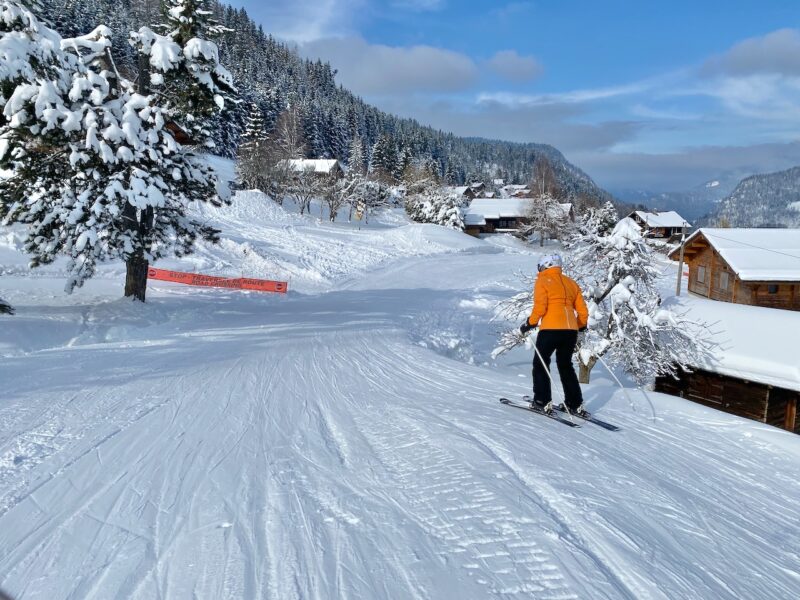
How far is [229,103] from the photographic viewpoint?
15.2 metres

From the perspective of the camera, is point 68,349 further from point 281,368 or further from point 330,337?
point 330,337

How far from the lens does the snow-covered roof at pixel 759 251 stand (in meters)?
24.0

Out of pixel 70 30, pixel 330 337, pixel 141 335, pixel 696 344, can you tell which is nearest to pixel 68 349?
pixel 141 335

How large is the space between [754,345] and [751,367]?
95 cm

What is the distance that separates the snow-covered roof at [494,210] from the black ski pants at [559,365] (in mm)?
66404

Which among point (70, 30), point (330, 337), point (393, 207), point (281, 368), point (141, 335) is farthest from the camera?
point (393, 207)

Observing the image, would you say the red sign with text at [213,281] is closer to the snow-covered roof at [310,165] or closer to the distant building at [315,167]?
the distant building at [315,167]

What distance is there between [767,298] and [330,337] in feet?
82.5

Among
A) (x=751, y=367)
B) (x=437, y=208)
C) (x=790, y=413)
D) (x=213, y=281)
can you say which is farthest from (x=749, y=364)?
(x=437, y=208)

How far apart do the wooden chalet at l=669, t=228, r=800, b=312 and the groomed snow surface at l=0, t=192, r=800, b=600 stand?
71.2 feet

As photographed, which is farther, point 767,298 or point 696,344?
point 767,298

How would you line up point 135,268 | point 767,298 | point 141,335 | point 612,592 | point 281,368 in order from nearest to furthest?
point 612,592, point 281,368, point 141,335, point 135,268, point 767,298

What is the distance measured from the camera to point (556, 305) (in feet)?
19.1

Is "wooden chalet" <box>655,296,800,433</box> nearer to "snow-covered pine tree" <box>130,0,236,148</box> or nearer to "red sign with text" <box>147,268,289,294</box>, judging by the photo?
"snow-covered pine tree" <box>130,0,236,148</box>
